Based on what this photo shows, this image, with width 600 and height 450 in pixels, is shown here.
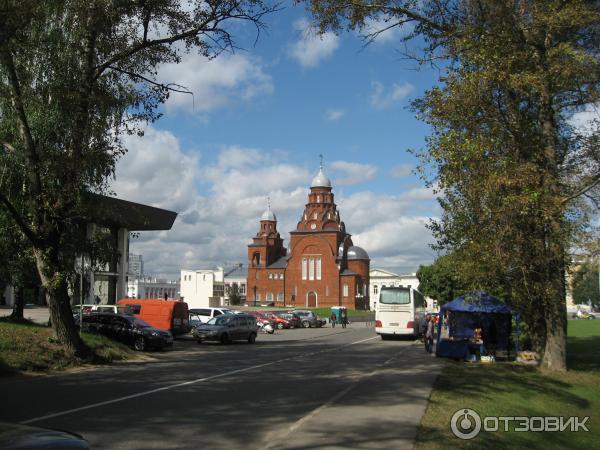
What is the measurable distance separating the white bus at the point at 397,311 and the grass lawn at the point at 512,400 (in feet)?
43.4

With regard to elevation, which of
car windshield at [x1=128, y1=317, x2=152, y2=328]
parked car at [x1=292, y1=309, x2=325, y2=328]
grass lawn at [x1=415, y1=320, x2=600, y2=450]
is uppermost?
car windshield at [x1=128, y1=317, x2=152, y2=328]

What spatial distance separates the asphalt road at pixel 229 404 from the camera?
27.3ft

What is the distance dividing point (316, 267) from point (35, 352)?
87806mm

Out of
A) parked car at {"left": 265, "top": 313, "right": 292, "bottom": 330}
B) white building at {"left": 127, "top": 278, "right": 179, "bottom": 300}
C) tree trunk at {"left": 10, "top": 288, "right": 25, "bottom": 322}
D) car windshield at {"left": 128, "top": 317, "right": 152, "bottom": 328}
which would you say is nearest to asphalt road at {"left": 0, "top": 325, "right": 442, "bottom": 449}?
car windshield at {"left": 128, "top": 317, "right": 152, "bottom": 328}

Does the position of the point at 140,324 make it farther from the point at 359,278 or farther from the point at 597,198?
the point at 359,278

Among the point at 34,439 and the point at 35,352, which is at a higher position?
the point at 34,439

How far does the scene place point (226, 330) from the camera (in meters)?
30.6

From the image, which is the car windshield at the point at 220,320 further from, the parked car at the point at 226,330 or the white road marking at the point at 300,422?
the white road marking at the point at 300,422

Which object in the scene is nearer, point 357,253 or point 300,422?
point 300,422

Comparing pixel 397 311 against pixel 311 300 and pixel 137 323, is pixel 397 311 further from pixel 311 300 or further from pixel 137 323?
pixel 311 300

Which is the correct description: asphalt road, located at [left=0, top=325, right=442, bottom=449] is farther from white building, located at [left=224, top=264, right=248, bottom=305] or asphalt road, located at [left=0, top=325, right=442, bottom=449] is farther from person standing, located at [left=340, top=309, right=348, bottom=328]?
white building, located at [left=224, top=264, right=248, bottom=305]

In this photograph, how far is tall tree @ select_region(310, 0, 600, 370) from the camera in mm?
15031

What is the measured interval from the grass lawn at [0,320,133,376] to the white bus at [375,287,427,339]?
1751 centimetres

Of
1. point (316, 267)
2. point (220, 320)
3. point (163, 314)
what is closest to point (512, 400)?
point (220, 320)
